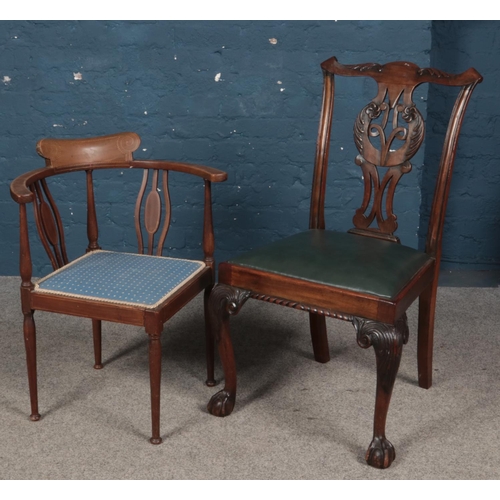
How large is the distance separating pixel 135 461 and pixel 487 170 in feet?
7.28

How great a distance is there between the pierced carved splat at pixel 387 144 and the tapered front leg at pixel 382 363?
484 millimetres

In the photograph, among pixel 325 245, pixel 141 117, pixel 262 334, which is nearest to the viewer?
pixel 325 245

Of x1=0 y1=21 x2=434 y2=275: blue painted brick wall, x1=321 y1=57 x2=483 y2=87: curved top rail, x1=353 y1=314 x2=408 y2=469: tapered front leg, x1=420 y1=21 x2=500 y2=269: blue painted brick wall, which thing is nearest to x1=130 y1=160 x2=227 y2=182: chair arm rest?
x1=321 y1=57 x2=483 y2=87: curved top rail

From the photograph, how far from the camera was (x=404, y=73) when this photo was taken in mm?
2371

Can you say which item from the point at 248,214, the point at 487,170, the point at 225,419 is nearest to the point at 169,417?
the point at 225,419

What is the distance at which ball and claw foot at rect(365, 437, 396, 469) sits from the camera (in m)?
2.09

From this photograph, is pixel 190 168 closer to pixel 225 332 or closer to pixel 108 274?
pixel 108 274

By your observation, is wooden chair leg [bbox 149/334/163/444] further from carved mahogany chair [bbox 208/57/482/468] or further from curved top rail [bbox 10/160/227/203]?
curved top rail [bbox 10/160/227/203]

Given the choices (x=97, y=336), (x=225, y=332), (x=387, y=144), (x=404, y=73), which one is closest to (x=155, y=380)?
(x=225, y=332)

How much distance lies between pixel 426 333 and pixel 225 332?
2.23 feet

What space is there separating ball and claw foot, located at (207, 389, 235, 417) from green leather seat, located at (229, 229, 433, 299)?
45 cm

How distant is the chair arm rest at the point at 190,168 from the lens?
231cm

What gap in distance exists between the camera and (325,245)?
2289mm

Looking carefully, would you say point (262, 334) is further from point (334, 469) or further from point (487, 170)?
point (487, 170)
